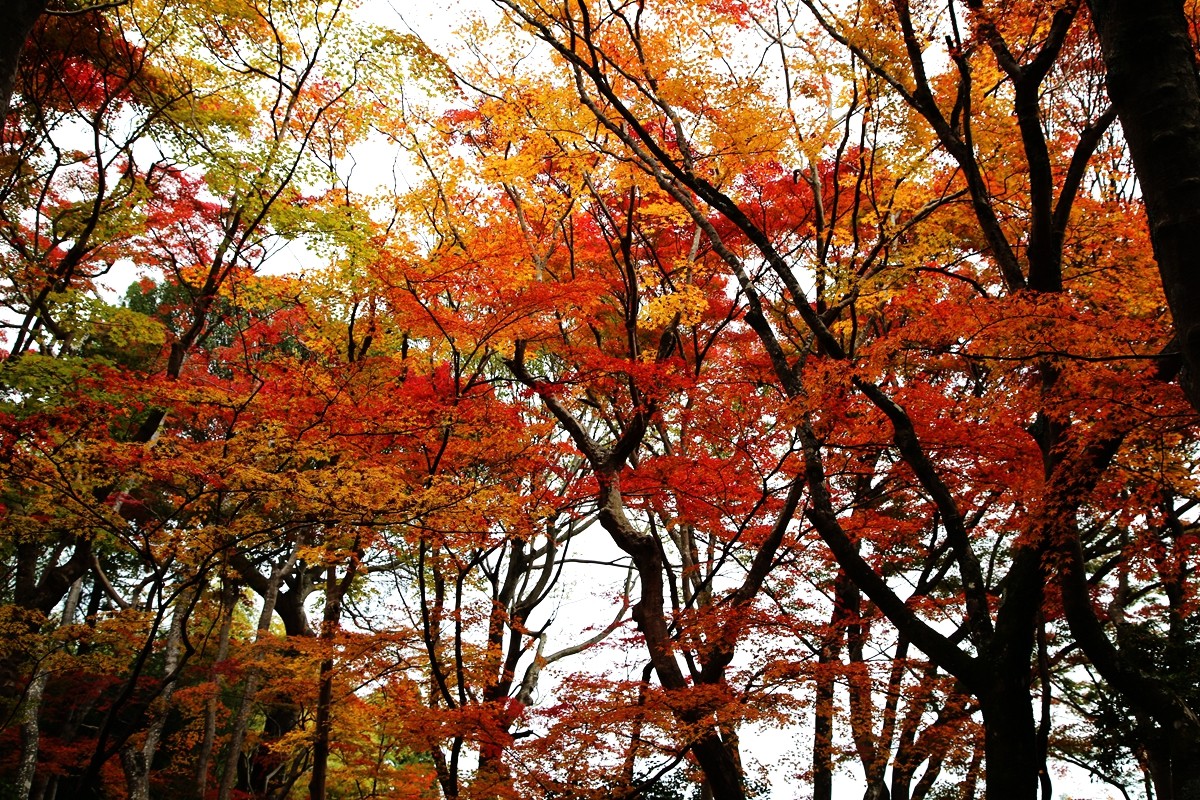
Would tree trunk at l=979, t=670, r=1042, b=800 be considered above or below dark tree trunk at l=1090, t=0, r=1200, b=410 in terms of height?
below

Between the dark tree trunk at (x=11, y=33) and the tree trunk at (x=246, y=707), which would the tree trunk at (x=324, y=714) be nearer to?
the tree trunk at (x=246, y=707)

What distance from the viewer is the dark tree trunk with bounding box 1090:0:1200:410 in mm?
1914

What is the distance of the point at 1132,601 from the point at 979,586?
647cm

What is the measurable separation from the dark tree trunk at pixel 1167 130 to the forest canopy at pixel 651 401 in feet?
10.3

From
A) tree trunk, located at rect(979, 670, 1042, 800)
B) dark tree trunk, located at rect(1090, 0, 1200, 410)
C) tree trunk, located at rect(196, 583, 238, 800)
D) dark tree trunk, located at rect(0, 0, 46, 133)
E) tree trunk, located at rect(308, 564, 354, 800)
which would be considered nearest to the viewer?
dark tree trunk, located at rect(1090, 0, 1200, 410)

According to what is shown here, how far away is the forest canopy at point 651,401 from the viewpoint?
19.3 feet

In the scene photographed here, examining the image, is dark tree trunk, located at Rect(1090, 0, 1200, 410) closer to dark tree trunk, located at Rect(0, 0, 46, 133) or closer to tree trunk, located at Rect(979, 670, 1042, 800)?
dark tree trunk, located at Rect(0, 0, 46, 133)

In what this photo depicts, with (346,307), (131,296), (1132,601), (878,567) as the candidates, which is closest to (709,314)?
(878,567)

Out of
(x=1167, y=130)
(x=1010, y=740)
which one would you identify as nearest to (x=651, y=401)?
(x=1010, y=740)

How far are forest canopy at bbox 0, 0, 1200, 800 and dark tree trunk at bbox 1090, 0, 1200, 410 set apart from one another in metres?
3.15

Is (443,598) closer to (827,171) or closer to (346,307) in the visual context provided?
(346,307)

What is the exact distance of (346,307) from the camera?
408 inches

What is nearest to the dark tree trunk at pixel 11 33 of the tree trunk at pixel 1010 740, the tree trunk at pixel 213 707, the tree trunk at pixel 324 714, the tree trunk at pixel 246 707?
the tree trunk at pixel 1010 740

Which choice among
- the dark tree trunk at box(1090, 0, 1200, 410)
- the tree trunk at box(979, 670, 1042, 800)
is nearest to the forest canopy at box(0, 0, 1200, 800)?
the tree trunk at box(979, 670, 1042, 800)
